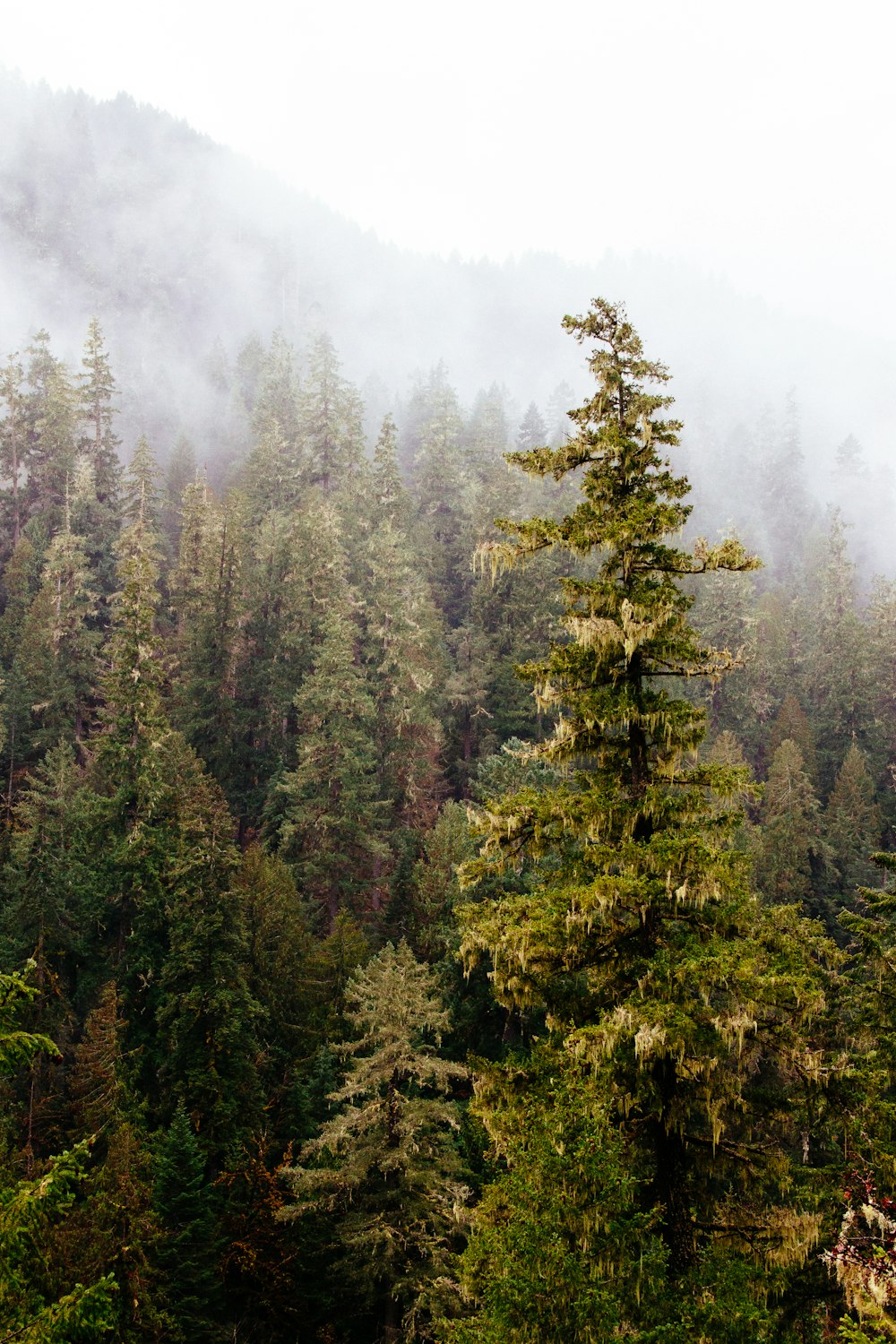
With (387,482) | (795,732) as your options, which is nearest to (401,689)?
(387,482)

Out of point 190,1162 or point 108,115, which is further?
point 108,115

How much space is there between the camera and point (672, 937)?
334 inches

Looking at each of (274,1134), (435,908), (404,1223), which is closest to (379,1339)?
(404,1223)

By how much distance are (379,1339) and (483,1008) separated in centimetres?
871

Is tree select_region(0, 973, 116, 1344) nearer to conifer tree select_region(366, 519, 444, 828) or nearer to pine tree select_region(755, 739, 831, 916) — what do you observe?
conifer tree select_region(366, 519, 444, 828)

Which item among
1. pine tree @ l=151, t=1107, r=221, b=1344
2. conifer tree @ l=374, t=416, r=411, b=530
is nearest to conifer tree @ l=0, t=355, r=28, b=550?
conifer tree @ l=374, t=416, r=411, b=530

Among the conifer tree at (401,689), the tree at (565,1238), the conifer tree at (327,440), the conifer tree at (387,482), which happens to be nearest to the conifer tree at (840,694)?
the conifer tree at (401,689)

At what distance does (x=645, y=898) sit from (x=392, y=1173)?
1361cm

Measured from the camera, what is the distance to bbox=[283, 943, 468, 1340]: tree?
16.6m

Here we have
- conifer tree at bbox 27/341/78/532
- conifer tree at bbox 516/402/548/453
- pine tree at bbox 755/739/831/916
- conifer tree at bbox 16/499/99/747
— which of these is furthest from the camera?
conifer tree at bbox 516/402/548/453

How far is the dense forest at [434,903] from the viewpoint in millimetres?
7723

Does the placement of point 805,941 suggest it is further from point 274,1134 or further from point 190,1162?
point 274,1134

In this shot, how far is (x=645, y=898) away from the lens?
7.91 metres

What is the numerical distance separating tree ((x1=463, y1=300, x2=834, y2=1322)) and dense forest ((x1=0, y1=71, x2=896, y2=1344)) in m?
0.05
